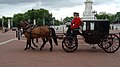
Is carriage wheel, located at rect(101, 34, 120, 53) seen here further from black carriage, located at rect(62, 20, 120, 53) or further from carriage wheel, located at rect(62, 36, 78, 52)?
carriage wheel, located at rect(62, 36, 78, 52)

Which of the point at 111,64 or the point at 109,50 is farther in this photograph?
the point at 109,50

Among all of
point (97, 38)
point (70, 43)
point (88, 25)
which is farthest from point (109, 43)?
point (70, 43)

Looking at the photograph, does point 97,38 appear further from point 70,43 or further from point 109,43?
point 70,43

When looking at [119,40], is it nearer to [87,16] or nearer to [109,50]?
[109,50]

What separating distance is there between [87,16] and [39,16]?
272 ft

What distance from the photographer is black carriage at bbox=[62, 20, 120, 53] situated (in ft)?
54.5

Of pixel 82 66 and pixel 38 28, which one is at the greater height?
pixel 38 28

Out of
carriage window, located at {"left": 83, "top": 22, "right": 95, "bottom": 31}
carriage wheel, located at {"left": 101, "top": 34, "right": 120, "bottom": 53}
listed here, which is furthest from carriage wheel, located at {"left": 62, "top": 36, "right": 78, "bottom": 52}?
carriage wheel, located at {"left": 101, "top": 34, "right": 120, "bottom": 53}

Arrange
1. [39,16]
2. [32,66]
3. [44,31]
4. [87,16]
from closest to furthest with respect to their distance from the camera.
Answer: [32,66]
[44,31]
[87,16]
[39,16]

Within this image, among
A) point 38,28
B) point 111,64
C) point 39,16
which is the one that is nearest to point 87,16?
point 38,28

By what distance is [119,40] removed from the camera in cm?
1641


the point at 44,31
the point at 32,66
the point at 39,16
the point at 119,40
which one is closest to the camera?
the point at 32,66

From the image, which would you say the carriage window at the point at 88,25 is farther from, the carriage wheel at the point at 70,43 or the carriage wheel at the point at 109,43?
the carriage wheel at the point at 70,43

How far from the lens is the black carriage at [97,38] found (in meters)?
16.6
